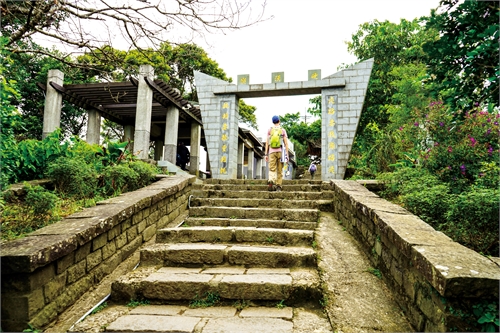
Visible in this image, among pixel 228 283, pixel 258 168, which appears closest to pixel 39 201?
pixel 228 283

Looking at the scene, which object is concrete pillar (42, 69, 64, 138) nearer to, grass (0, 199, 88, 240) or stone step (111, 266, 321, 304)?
grass (0, 199, 88, 240)

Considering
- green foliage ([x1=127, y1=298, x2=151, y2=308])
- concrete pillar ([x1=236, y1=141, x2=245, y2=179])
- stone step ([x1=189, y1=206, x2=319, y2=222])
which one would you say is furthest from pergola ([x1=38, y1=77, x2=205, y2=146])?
green foliage ([x1=127, y1=298, x2=151, y2=308])

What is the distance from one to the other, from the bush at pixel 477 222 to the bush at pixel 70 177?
4813 millimetres

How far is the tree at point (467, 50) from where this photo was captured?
252cm

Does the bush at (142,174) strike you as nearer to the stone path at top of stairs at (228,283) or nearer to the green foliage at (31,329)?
the stone path at top of stairs at (228,283)

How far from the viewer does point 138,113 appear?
10.6 metres

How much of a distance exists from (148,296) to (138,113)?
8.83 metres

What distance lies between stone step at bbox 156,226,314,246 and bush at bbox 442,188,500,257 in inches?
60.5

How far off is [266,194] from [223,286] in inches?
133

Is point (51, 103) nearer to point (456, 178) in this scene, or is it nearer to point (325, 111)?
point (325, 111)

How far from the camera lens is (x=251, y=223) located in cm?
461

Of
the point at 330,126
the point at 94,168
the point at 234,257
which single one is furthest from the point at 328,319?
the point at 330,126

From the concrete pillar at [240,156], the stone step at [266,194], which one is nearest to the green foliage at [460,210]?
the stone step at [266,194]

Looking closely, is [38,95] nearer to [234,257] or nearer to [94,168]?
[94,168]
